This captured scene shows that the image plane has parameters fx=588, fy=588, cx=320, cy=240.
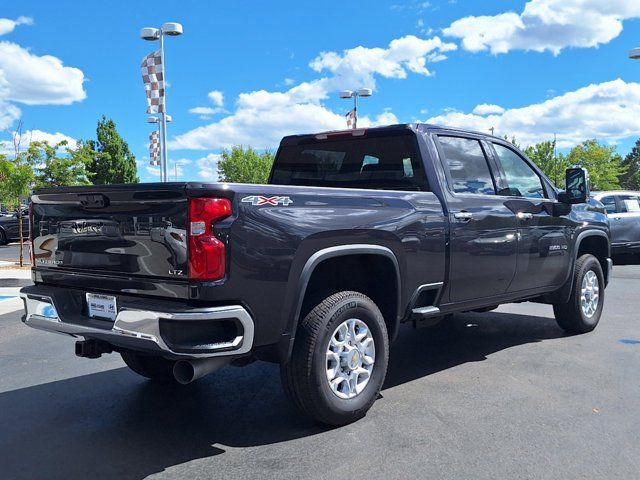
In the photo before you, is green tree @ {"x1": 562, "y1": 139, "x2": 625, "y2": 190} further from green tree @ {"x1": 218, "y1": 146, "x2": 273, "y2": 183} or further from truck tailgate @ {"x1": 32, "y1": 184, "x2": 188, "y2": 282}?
truck tailgate @ {"x1": 32, "y1": 184, "x2": 188, "y2": 282}

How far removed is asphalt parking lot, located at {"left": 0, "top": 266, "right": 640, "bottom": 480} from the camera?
326cm

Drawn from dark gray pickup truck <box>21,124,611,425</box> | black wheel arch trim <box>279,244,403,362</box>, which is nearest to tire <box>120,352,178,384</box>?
dark gray pickup truck <box>21,124,611,425</box>

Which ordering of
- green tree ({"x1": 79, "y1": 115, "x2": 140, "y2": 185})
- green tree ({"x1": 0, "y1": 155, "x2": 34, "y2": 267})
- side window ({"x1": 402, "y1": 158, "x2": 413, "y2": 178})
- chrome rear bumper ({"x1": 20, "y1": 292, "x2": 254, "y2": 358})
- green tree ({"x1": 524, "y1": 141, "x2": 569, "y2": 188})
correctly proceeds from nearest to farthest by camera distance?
chrome rear bumper ({"x1": 20, "y1": 292, "x2": 254, "y2": 358})
side window ({"x1": 402, "y1": 158, "x2": 413, "y2": 178})
green tree ({"x1": 0, "y1": 155, "x2": 34, "y2": 267})
green tree ({"x1": 79, "y1": 115, "x2": 140, "y2": 185})
green tree ({"x1": 524, "y1": 141, "x2": 569, "y2": 188})

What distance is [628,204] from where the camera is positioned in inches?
528

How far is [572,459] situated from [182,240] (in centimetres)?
249

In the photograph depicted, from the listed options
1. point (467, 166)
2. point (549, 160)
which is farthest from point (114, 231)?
point (549, 160)

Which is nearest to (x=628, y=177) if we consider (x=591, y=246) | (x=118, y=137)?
(x=118, y=137)

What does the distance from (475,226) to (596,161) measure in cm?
5691

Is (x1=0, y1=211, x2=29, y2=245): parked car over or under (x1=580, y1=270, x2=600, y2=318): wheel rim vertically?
under

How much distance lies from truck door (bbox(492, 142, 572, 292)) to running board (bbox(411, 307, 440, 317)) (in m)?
1.16

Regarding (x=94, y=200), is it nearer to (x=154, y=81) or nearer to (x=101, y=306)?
(x=101, y=306)

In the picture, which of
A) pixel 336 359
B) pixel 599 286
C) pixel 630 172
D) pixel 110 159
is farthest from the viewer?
pixel 630 172

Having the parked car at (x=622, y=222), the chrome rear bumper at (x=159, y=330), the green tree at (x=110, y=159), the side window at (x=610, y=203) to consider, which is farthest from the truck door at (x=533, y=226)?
the green tree at (x=110, y=159)

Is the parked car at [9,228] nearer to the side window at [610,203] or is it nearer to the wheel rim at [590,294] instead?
the side window at [610,203]
